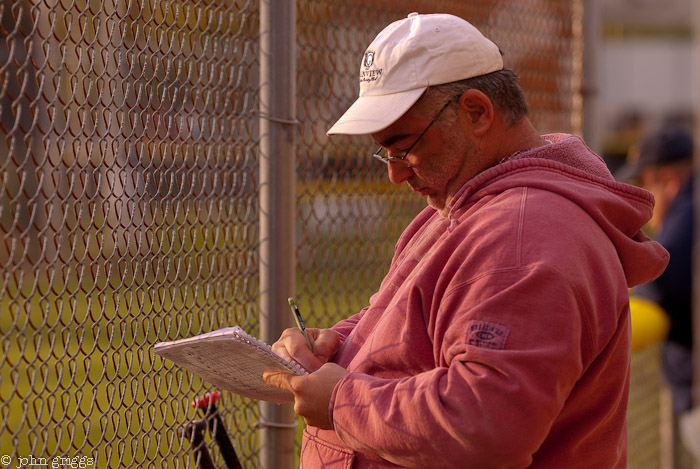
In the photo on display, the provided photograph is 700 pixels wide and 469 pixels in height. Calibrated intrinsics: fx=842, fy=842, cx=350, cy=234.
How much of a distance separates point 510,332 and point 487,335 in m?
0.05

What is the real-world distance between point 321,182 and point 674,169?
2.85 m

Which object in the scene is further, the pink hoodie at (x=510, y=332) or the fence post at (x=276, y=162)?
the fence post at (x=276, y=162)

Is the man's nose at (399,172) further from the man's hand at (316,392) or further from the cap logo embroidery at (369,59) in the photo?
the man's hand at (316,392)

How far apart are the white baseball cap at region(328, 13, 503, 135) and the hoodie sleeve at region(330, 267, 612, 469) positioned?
47 centimetres

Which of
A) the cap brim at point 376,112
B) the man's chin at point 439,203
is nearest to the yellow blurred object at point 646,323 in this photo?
the man's chin at point 439,203

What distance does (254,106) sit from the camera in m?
2.95

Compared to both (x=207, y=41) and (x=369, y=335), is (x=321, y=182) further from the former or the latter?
(x=369, y=335)

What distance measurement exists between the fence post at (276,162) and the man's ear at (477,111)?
942 mm

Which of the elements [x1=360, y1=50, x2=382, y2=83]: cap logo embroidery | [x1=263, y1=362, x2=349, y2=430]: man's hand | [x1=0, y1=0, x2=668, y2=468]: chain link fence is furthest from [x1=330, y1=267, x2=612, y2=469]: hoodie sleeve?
[x1=0, y1=0, x2=668, y2=468]: chain link fence

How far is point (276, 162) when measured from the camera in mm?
2770

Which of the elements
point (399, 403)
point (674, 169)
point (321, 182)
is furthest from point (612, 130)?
point (399, 403)

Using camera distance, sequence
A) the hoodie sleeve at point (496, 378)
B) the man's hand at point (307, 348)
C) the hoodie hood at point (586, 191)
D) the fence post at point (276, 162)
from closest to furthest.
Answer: the hoodie sleeve at point (496, 378) < the hoodie hood at point (586, 191) < the man's hand at point (307, 348) < the fence post at point (276, 162)

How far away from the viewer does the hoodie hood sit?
1.86m

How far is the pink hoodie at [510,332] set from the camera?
1663mm
